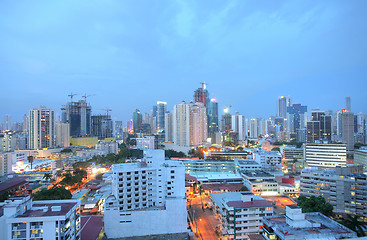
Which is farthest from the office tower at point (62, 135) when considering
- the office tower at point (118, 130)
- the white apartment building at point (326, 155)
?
the white apartment building at point (326, 155)

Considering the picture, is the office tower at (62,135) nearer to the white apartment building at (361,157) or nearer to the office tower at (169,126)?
the office tower at (169,126)

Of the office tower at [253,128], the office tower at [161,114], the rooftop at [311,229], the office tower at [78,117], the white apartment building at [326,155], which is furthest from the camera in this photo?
the office tower at [161,114]

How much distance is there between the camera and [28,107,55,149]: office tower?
4047 cm

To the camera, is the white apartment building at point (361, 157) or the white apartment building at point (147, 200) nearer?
the white apartment building at point (147, 200)

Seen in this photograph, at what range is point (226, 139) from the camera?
59.4 metres

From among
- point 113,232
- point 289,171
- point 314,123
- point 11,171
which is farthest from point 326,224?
point 314,123

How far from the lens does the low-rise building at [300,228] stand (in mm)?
8086

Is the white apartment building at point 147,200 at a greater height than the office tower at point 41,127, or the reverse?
the office tower at point 41,127

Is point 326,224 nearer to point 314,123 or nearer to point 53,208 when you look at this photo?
point 53,208

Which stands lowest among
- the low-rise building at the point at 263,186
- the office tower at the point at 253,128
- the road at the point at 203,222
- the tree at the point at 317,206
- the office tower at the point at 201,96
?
the road at the point at 203,222

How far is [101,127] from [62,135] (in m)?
17.5

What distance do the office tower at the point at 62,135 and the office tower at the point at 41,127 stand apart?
22.4ft

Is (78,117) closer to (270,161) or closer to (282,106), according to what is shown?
(270,161)

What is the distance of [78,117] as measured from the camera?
64500 mm
